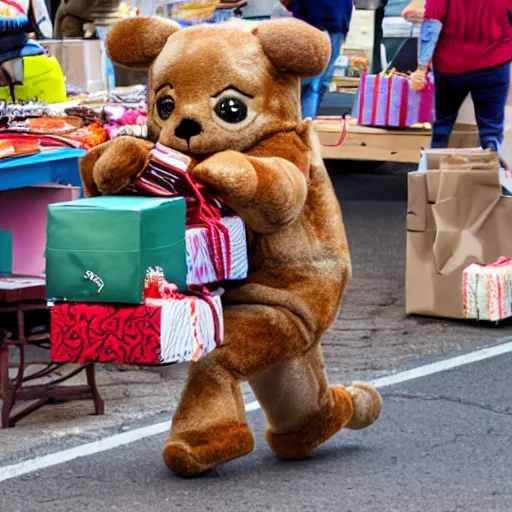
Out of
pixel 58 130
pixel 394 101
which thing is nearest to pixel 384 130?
pixel 394 101

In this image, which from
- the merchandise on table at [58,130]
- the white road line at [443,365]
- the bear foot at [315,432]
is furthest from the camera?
the white road line at [443,365]

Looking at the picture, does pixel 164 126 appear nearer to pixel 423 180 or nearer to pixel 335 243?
pixel 335 243

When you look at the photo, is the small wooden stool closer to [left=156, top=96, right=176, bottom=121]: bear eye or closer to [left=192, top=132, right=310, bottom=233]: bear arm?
[left=156, top=96, right=176, bottom=121]: bear eye

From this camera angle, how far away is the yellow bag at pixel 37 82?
7.68 meters

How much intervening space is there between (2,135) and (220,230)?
2.07 meters

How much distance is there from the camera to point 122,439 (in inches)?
226

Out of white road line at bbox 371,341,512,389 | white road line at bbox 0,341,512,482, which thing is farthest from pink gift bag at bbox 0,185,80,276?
white road line at bbox 371,341,512,389

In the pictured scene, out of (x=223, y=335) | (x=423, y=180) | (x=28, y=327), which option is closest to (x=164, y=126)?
(x=223, y=335)

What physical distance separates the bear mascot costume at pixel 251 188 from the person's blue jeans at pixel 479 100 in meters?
4.67

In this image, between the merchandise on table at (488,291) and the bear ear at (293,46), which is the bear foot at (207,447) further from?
the merchandise on table at (488,291)

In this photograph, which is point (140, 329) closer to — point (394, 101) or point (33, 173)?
point (33, 173)

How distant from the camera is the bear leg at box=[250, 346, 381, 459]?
16.8 feet

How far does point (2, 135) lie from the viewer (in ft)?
21.2

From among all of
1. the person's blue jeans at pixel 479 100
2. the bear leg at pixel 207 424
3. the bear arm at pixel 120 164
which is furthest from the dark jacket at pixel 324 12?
the bear leg at pixel 207 424
